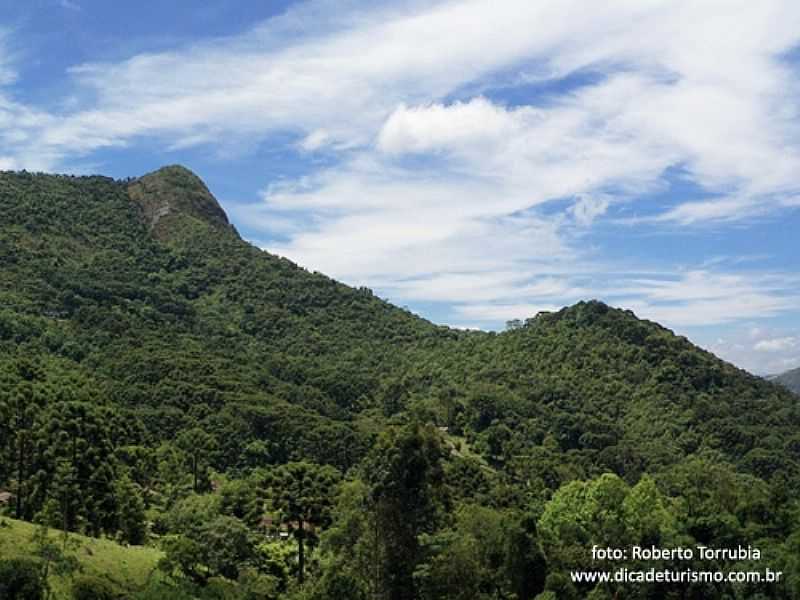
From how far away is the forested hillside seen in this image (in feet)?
149

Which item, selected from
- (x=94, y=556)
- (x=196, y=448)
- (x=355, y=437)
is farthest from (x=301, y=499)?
(x=355, y=437)

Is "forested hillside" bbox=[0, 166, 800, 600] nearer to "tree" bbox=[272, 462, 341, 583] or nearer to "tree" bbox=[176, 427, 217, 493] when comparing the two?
"tree" bbox=[272, 462, 341, 583]

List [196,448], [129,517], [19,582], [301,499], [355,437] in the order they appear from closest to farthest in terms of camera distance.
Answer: [19,582] < [301,499] < [129,517] < [196,448] < [355,437]

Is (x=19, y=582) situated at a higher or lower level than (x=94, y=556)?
higher

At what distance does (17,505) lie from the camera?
48688 mm

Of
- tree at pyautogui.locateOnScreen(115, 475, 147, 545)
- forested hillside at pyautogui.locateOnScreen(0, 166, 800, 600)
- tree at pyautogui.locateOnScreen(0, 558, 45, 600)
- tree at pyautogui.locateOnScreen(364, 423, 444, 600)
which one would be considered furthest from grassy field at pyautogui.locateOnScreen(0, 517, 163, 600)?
tree at pyautogui.locateOnScreen(364, 423, 444, 600)

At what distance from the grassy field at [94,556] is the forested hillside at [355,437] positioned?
1.37m

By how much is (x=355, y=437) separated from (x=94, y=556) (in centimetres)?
6182

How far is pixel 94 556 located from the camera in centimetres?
4097

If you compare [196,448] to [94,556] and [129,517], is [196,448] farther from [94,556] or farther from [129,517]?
[94,556]

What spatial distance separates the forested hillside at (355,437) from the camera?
45.4 meters

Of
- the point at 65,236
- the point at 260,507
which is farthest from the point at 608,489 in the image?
the point at 65,236

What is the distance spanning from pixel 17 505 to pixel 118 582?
14096 millimetres

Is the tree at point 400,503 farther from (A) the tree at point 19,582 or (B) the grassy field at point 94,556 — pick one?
(A) the tree at point 19,582
